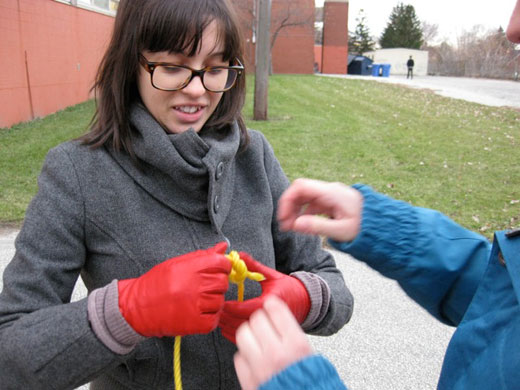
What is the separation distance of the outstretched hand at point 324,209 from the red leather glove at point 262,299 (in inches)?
5.0

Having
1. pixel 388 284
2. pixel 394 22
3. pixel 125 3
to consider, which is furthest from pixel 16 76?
pixel 394 22

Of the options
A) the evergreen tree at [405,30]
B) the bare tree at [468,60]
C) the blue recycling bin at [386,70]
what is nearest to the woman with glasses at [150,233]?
the bare tree at [468,60]

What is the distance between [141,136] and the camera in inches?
53.8

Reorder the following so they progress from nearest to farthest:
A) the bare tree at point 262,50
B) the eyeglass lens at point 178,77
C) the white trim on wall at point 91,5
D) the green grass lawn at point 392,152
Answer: the eyeglass lens at point 178,77, the green grass lawn at point 392,152, the bare tree at point 262,50, the white trim on wall at point 91,5

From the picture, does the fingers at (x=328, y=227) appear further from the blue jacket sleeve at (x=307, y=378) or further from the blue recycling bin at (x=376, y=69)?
the blue recycling bin at (x=376, y=69)

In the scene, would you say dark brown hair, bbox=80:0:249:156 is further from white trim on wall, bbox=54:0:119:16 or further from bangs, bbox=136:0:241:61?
white trim on wall, bbox=54:0:119:16

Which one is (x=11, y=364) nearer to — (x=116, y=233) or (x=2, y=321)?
(x=2, y=321)

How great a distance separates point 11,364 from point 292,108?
1096 cm

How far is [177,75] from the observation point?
1.35 meters

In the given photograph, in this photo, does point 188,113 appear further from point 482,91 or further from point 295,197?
point 482,91

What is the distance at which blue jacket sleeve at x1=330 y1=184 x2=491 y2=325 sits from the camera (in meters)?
1.19

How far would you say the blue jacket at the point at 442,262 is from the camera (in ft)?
3.29

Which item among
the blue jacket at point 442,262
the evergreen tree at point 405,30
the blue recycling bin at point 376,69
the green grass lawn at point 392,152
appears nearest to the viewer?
the blue jacket at point 442,262

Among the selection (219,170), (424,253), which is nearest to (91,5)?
(219,170)
